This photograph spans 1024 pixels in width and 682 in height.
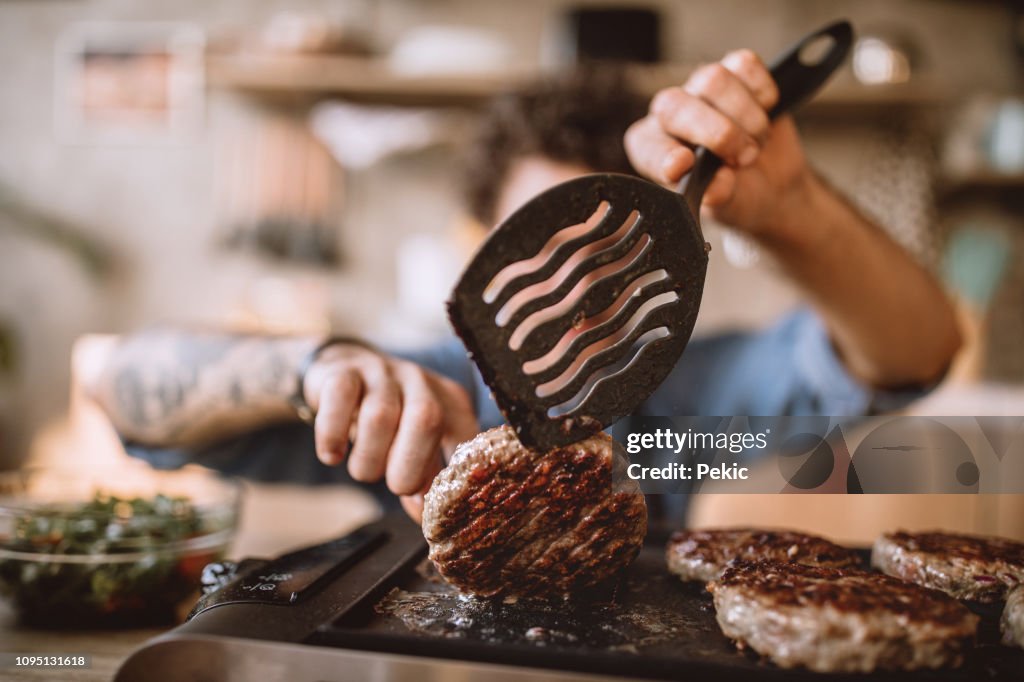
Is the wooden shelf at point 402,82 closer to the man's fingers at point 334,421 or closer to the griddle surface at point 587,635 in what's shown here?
the man's fingers at point 334,421

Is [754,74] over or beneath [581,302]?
over

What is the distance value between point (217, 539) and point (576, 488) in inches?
20.9

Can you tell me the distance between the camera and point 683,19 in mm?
3461

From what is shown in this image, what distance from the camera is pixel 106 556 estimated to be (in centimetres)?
91

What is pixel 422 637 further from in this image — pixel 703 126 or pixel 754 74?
→ pixel 754 74

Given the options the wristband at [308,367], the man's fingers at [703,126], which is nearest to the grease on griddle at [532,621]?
the wristband at [308,367]

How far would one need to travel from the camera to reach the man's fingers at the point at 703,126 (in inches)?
34.7

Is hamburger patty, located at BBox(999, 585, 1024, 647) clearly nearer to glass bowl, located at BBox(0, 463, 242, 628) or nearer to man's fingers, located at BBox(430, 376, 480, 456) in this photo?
man's fingers, located at BBox(430, 376, 480, 456)

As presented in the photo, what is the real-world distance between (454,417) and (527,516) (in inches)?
8.9

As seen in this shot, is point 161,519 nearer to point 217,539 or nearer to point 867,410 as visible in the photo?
point 217,539

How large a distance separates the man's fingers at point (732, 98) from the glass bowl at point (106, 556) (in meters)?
0.83

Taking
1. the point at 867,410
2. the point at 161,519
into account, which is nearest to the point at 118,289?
the point at 161,519

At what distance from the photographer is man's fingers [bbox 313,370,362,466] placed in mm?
827

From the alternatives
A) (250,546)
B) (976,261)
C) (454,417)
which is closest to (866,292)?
(454,417)
